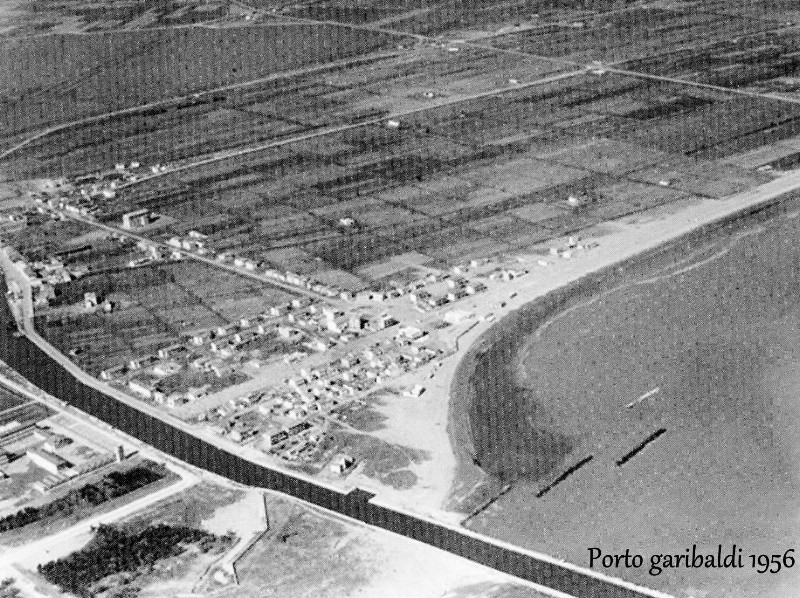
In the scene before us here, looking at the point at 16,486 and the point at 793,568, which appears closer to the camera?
the point at 793,568

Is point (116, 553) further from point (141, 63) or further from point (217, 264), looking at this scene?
point (141, 63)

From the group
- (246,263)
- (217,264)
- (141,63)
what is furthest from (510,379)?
(141,63)

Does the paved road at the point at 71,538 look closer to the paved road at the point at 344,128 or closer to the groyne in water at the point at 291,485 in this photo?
the groyne in water at the point at 291,485

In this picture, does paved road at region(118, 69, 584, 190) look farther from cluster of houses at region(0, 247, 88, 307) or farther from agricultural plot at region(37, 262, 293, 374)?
agricultural plot at region(37, 262, 293, 374)

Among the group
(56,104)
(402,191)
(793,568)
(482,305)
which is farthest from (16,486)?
(56,104)

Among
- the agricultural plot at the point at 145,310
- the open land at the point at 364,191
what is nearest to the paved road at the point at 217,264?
the open land at the point at 364,191

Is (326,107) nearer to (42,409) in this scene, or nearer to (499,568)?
(42,409)

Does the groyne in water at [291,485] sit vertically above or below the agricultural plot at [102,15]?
below
